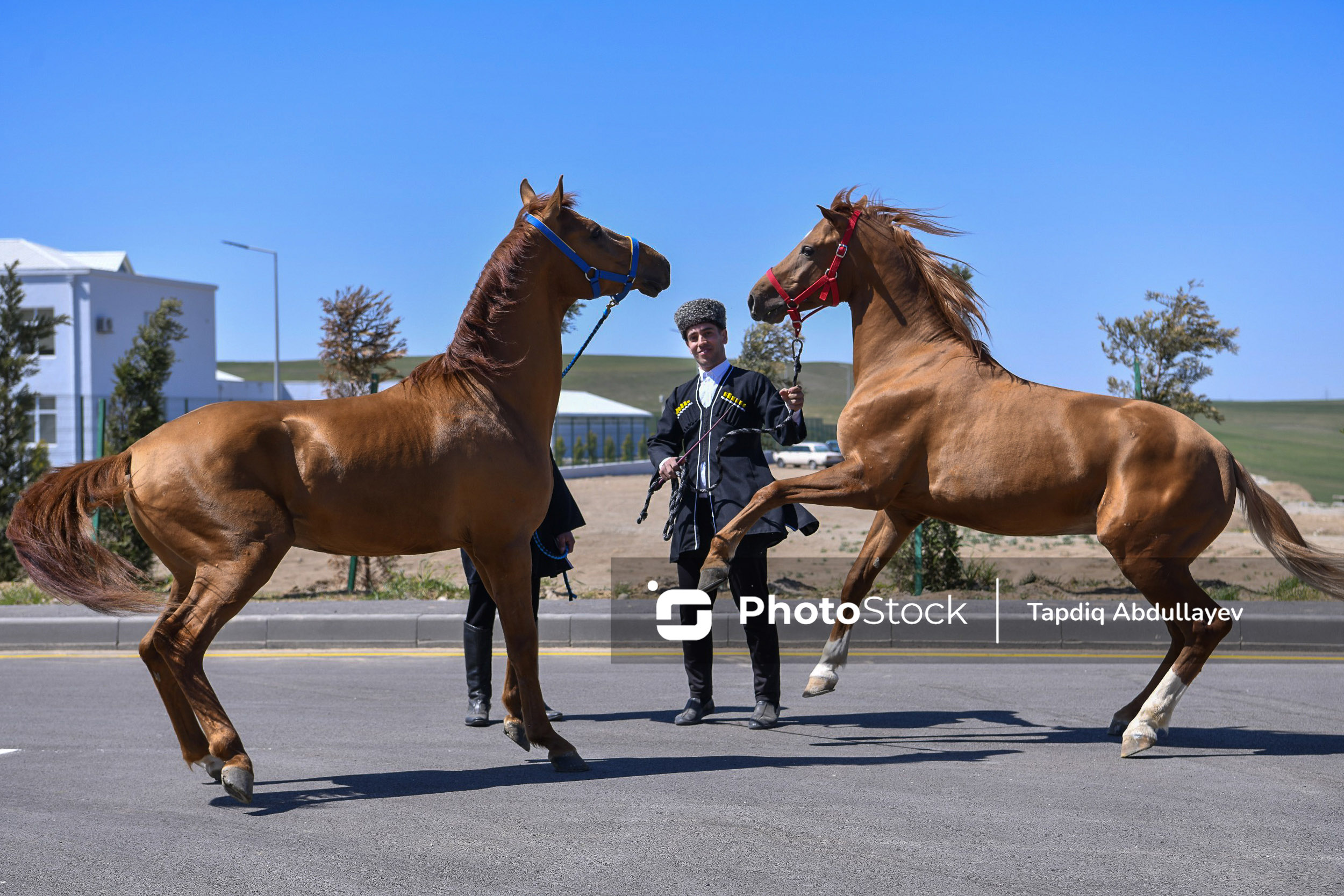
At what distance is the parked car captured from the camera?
44375 millimetres

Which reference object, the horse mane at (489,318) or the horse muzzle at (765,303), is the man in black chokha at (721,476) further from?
the horse mane at (489,318)

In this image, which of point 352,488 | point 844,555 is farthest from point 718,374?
point 844,555

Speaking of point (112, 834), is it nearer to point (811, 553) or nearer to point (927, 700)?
point (927, 700)

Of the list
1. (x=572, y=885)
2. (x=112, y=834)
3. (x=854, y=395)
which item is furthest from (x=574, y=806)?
(x=854, y=395)

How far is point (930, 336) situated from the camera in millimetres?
6027

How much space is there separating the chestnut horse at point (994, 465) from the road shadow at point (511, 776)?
0.48m

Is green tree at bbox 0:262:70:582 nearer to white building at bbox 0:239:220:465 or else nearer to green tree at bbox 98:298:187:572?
green tree at bbox 98:298:187:572

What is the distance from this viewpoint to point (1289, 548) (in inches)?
232

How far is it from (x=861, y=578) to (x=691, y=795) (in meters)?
1.74

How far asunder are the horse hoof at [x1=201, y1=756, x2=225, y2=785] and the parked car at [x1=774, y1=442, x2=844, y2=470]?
37654 millimetres

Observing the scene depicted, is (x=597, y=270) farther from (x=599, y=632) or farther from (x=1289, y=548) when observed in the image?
(x=599, y=632)

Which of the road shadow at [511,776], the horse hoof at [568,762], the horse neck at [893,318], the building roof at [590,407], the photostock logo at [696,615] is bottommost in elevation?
the road shadow at [511,776]

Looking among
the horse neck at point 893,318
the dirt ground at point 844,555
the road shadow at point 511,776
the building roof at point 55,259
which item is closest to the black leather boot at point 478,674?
the road shadow at point 511,776

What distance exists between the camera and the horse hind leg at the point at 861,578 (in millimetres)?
5965
